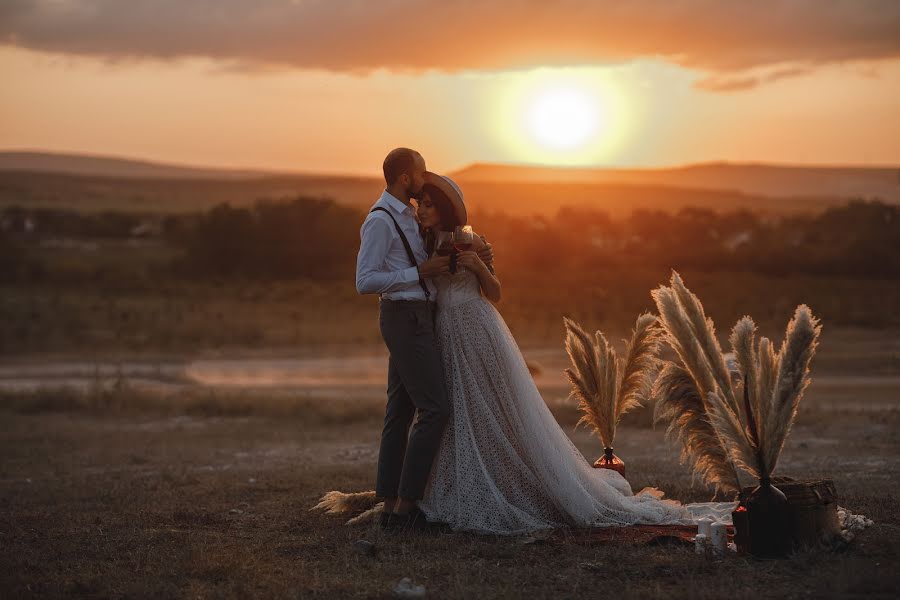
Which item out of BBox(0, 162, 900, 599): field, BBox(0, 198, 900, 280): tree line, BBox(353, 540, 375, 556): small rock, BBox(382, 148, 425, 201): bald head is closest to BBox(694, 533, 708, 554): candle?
BBox(0, 162, 900, 599): field

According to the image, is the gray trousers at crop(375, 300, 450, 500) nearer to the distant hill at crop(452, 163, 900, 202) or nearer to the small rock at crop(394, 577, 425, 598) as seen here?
the small rock at crop(394, 577, 425, 598)

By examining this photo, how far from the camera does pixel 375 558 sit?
6.29m

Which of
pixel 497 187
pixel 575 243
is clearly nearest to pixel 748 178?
pixel 497 187

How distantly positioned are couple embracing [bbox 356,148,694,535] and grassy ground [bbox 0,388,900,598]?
320 millimetres

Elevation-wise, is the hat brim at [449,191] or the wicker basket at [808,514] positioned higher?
the hat brim at [449,191]

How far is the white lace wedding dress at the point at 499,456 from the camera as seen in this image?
22.5ft

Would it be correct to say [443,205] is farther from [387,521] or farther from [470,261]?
[387,521]

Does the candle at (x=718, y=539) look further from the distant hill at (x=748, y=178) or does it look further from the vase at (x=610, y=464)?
the distant hill at (x=748, y=178)

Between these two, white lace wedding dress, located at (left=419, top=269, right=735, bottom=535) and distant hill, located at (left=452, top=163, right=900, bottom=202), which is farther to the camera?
distant hill, located at (left=452, top=163, right=900, bottom=202)

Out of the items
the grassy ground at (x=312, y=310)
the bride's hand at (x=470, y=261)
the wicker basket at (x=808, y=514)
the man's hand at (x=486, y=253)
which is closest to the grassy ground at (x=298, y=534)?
the wicker basket at (x=808, y=514)

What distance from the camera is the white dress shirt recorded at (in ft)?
22.2

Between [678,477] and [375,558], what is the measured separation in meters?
3.97

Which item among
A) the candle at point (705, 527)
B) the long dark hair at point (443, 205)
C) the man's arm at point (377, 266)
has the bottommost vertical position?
the candle at point (705, 527)

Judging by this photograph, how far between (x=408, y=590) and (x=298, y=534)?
73.6 inches
